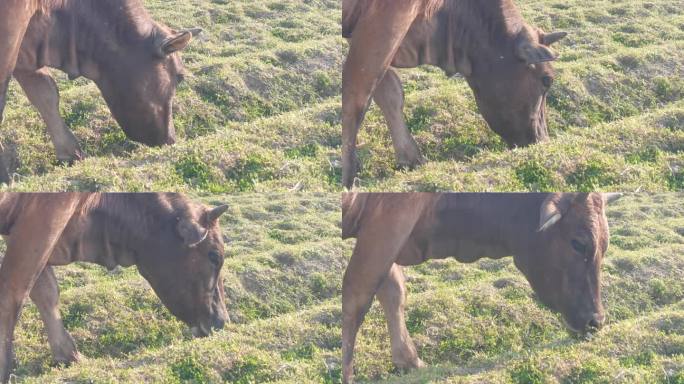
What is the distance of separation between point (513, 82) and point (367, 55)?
134 centimetres

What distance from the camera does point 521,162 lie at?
971 centimetres

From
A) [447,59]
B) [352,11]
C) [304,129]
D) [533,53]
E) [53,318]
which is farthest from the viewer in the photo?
[53,318]

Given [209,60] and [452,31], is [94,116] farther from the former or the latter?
[452,31]

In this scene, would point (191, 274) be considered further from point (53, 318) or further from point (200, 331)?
point (53, 318)

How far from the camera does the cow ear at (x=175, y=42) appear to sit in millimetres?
9141

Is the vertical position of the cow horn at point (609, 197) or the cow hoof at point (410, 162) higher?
the cow hoof at point (410, 162)

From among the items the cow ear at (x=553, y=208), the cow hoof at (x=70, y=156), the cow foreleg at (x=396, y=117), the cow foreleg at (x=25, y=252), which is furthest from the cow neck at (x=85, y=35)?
Result: the cow ear at (x=553, y=208)

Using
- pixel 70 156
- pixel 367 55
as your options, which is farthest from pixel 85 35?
pixel 367 55

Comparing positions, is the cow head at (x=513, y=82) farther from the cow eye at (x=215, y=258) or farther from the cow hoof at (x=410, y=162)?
the cow eye at (x=215, y=258)

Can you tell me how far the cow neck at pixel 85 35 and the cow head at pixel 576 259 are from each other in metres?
3.45

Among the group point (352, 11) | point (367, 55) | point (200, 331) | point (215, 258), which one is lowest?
point (200, 331)

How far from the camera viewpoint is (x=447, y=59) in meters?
9.33

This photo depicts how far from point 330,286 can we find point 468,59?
2.13m

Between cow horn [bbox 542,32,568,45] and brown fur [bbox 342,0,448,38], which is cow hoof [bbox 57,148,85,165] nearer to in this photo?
brown fur [bbox 342,0,448,38]
